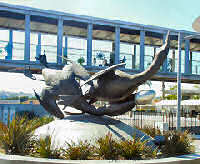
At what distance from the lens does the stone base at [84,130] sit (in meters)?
8.52

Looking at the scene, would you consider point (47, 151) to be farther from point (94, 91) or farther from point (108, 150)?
point (94, 91)

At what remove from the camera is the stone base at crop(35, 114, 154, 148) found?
8516 mm

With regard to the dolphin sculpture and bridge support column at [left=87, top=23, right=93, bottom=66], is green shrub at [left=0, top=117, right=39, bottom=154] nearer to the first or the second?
the dolphin sculpture

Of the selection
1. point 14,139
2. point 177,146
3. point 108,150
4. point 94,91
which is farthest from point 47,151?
point 177,146

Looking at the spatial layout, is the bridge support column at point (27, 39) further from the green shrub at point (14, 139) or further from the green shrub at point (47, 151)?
the green shrub at point (47, 151)

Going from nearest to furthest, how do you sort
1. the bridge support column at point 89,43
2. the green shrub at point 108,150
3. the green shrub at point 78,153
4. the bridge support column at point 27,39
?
the green shrub at point 78,153 → the green shrub at point 108,150 → the bridge support column at point 27,39 → the bridge support column at point 89,43

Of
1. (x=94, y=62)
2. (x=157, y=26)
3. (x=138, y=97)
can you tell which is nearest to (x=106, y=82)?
(x=138, y=97)

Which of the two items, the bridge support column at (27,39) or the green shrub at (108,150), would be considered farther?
the bridge support column at (27,39)

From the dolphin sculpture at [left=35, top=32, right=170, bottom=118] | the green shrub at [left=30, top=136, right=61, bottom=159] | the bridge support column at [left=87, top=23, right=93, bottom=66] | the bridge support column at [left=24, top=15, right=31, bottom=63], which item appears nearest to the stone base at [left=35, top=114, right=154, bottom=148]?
the dolphin sculpture at [left=35, top=32, right=170, bottom=118]

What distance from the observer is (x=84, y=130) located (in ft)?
28.8

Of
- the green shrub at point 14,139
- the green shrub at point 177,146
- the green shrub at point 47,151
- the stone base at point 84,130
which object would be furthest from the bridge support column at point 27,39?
the green shrub at point 177,146

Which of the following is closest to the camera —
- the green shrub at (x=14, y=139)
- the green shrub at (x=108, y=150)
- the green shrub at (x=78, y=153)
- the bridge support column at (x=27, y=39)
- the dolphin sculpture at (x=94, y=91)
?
the green shrub at (x=78, y=153)

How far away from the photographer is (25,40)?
2125 centimetres

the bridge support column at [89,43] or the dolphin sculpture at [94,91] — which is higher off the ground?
the bridge support column at [89,43]
